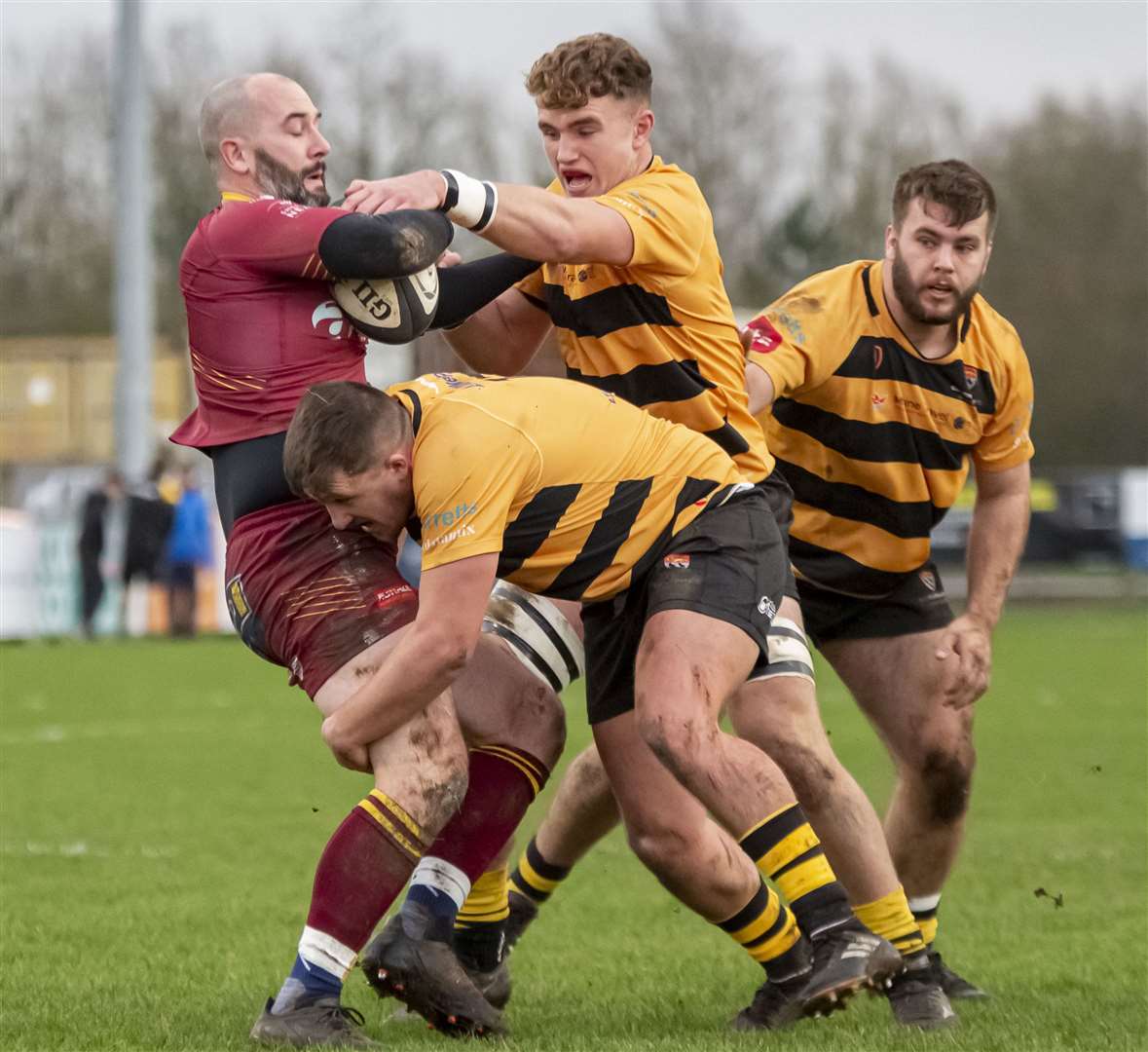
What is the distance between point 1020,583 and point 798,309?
997 inches

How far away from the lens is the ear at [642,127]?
564 cm

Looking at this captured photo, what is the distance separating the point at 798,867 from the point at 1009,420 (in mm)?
1889

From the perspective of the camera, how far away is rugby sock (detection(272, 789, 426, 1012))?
4922 mm

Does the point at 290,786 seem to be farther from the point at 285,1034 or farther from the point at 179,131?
the point at 179,131

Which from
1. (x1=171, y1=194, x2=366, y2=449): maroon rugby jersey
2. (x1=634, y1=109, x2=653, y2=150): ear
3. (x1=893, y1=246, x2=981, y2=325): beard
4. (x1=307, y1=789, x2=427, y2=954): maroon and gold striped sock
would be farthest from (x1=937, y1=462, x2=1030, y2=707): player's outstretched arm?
(x1=171, y1=194, x2=366, y2=449): maroon rugby jersey

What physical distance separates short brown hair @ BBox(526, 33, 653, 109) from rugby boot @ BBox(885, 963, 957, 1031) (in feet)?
8.22

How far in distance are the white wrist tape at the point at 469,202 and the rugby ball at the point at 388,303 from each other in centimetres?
17

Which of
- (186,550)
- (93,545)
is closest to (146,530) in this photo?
(186,550)

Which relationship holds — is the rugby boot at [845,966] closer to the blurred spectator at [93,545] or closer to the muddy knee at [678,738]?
the muddy knee at [678,738]

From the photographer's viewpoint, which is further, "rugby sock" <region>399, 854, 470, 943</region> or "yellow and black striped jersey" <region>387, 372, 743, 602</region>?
"rugby sock" <region>399, 854, 470, 943</region>

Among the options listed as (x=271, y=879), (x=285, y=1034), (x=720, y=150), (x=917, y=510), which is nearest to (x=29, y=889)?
(x=271, y=879)

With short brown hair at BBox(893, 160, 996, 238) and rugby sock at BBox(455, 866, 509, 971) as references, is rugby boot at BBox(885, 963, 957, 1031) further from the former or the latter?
short brown hair at BBox(893, 160, 996, 238)

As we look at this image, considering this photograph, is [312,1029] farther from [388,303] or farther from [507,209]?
[507,209]

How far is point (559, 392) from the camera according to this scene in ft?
16.8
